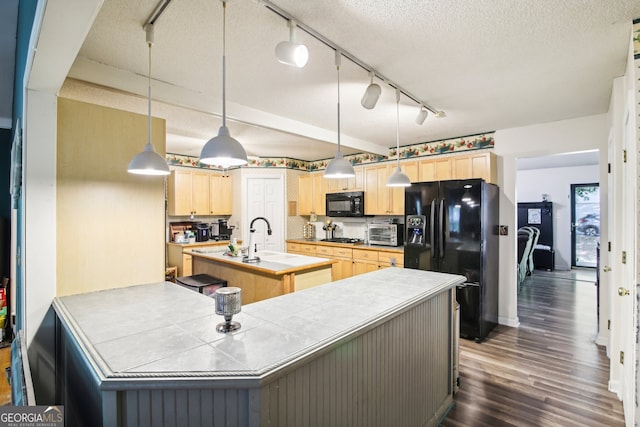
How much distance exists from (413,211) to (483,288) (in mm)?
1153

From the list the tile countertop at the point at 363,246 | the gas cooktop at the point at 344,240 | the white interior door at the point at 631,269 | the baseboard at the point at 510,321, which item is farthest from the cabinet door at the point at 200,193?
the white interior door at the point at 631,269

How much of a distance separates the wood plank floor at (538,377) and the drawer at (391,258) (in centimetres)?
124

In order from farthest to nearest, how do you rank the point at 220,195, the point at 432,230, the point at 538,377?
the point at 220,195 < the point at 432,230 < the point at 538,377

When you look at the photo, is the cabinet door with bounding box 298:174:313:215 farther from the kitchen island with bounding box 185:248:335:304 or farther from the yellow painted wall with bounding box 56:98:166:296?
the yellow painted wall with bounding box 56:98:166:296

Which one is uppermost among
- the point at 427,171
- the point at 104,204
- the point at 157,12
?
the point at 157,12

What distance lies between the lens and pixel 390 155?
16.4 feet

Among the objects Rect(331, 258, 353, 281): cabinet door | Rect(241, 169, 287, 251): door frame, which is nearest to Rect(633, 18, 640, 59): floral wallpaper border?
Rect(331, 258, 353, 281): cabinet door

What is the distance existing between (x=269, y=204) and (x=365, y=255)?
217 cm

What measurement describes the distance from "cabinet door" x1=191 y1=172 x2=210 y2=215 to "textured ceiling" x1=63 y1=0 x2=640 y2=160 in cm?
246

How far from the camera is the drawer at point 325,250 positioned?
5.25 meters

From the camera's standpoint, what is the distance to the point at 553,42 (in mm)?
1905

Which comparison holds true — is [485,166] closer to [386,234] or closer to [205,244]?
[386,234]

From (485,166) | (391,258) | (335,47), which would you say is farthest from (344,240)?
(335,47)

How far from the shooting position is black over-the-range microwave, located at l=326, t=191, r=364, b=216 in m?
5.21
